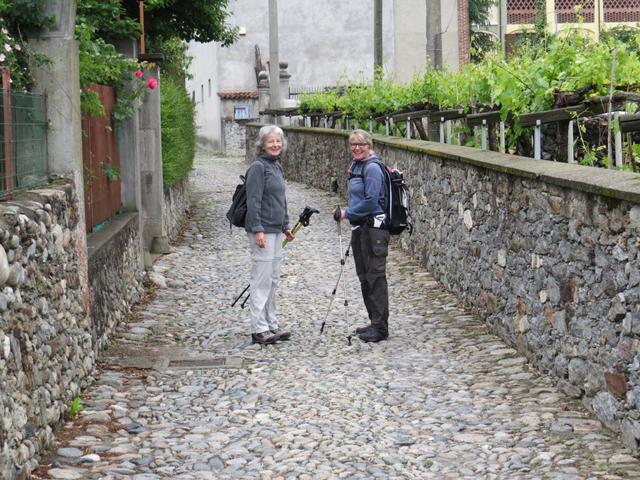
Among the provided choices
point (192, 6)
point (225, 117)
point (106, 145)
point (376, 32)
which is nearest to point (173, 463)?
point (106, 145)

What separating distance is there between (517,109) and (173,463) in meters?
5.13

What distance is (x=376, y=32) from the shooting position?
28.8 metres

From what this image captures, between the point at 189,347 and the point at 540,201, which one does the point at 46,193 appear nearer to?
the point at 189,347

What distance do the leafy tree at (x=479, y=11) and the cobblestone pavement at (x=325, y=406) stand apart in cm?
3723

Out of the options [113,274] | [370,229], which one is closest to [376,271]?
[370,229]

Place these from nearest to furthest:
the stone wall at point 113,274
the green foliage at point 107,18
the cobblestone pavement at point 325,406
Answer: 1. the cobblestone pavement at point 325,406
2. the stone wall at point 113,274
3. the green foliage at point 107,18

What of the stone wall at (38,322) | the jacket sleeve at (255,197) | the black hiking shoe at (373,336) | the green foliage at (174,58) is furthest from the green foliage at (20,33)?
the green foliage at (174,58)

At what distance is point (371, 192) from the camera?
9.24 meters

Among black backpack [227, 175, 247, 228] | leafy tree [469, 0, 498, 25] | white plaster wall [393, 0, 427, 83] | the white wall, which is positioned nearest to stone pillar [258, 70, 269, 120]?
the white wall

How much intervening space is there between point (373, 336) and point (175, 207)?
8.12 metres

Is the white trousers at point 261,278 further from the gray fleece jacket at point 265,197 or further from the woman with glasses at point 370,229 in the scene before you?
the woman with glasses at point 370,229

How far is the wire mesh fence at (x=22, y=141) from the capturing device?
6457 millimetres

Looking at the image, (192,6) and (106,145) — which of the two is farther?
(192,6)

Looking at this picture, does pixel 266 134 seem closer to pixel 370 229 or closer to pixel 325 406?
pixel 370 229
